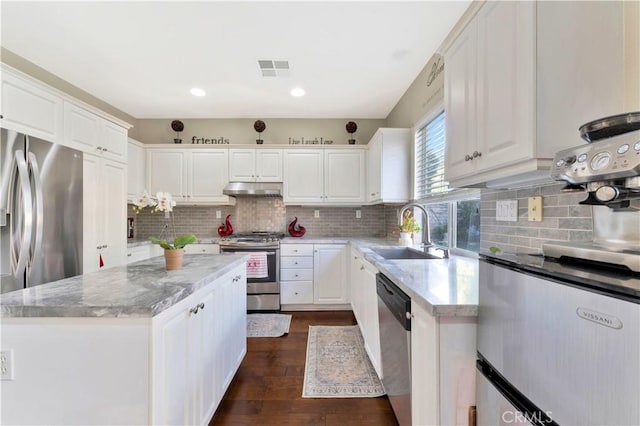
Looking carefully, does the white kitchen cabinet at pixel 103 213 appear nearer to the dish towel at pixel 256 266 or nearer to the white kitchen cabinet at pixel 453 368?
the dish towel at pixel 256 266

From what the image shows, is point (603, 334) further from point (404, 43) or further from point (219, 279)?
point (404, 43)

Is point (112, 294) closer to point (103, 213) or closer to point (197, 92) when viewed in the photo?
point (103, 213)

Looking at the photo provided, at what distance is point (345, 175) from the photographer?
3809 millimetres

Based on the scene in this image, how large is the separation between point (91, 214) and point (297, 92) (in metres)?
2.43

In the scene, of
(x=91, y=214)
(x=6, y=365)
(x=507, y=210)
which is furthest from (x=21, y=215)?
(x=507, y=210)

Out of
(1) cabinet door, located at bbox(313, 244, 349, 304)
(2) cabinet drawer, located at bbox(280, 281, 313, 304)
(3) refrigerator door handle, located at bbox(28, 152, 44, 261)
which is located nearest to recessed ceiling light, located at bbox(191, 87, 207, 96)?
(3) refrigerator door handle, located at bbox(28, 152, 44, 261)

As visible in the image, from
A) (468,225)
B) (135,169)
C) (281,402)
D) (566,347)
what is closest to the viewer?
(566,347)

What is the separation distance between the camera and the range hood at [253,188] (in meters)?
3.68

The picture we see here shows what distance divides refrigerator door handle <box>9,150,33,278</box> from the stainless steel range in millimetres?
1789

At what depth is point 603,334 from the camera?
0.53 meters

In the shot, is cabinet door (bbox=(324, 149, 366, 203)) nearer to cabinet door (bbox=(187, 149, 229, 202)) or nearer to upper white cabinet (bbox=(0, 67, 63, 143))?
cabinet door (bbox=(187, 149, 229, 202))

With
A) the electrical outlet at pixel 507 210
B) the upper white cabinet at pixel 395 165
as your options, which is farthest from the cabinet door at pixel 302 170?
the electrical outlet at pixel 507 210

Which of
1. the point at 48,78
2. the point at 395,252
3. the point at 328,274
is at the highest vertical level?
the point at 48,78

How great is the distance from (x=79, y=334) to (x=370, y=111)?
374cm
